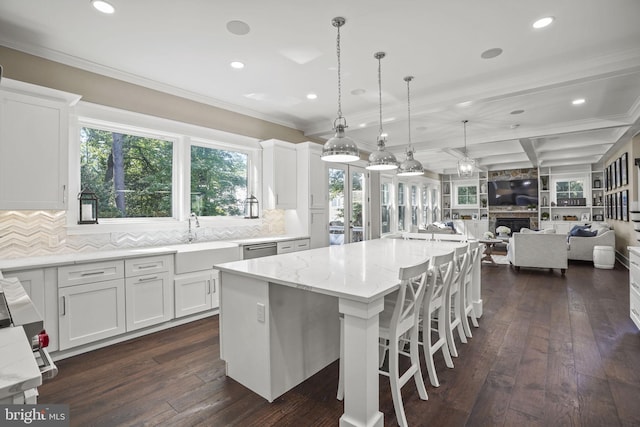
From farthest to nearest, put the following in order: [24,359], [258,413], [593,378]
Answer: [593,378] < [258,413] < [24,359]

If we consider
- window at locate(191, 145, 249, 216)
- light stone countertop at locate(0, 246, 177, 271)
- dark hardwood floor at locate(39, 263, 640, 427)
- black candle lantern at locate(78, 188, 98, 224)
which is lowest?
dark hardwood floor at locate(39, 263, 640, 427)

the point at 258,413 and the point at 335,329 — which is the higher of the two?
the point at 335,329

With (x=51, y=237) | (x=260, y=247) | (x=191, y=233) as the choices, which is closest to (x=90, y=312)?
(x=51, y=237)

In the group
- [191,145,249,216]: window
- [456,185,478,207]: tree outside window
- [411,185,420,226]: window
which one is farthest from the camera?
[456,185,478,207]: tree outside window

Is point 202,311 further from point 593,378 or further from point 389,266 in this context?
point 593,378

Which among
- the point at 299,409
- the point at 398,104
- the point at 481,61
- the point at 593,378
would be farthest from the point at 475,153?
the point at 299,409

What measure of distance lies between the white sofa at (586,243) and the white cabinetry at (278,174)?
21.5 ft

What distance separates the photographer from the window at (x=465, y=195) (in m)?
12.2

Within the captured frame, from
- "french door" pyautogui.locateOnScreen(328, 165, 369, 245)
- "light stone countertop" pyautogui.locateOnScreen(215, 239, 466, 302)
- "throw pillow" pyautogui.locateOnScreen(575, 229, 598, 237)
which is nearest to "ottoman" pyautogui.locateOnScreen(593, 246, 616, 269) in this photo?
"throw pillow" pyautogui.locateOnScreen(575, 229, 598, 237)

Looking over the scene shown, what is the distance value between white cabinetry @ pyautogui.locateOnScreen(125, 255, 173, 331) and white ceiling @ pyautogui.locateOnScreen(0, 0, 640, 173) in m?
2.04

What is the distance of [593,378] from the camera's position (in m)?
2.37

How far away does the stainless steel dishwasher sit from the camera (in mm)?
4059

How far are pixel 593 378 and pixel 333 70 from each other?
11.6ft

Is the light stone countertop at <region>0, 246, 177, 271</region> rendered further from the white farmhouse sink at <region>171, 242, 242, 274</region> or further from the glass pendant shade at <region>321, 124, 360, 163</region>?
the glass pendant shade at <region>321, 124, 360, 163</region>
